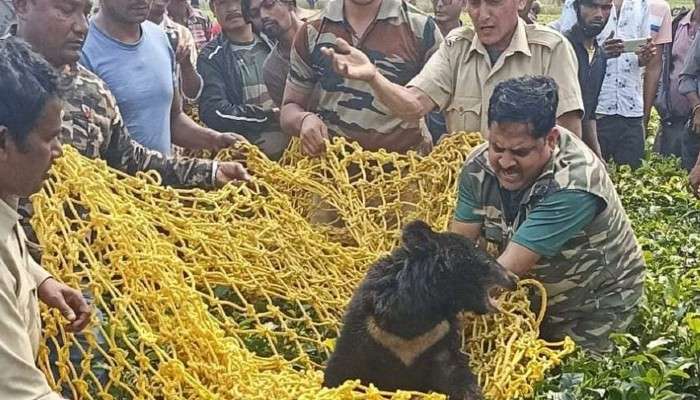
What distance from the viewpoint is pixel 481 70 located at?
15.5ft

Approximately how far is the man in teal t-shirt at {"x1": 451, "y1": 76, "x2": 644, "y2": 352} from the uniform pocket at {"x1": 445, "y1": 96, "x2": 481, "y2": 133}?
83 cm

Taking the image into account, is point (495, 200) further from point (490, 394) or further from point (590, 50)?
point (590, 50)

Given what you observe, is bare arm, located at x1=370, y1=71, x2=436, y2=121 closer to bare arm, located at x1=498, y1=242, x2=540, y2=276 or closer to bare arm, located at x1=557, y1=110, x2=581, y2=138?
bare arm, located at x1=557, y1=110, x2=581, y2=138

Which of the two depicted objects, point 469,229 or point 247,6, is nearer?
point 469,229

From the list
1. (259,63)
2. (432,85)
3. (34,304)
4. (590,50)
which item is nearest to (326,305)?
(432,85)

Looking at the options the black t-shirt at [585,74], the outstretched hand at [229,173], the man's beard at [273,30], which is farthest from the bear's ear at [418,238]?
the black t-shirt at [585,74]

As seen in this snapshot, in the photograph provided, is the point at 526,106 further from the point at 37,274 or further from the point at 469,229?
the point at 37,274

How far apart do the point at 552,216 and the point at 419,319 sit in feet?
2.30

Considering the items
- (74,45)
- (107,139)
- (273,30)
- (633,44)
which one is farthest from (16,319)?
(633,44)

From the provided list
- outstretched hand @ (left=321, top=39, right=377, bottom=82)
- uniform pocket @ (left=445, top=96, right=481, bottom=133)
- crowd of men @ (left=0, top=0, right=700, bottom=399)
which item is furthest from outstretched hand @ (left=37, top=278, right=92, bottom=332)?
Answer: uniform pocket @ (left=445, top=96, right=481, bottom=133)

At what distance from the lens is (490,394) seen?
3.38m

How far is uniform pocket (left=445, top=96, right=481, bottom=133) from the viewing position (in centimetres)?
480

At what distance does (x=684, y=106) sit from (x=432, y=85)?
430 cm

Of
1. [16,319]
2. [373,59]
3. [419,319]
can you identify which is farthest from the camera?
[373,59]
